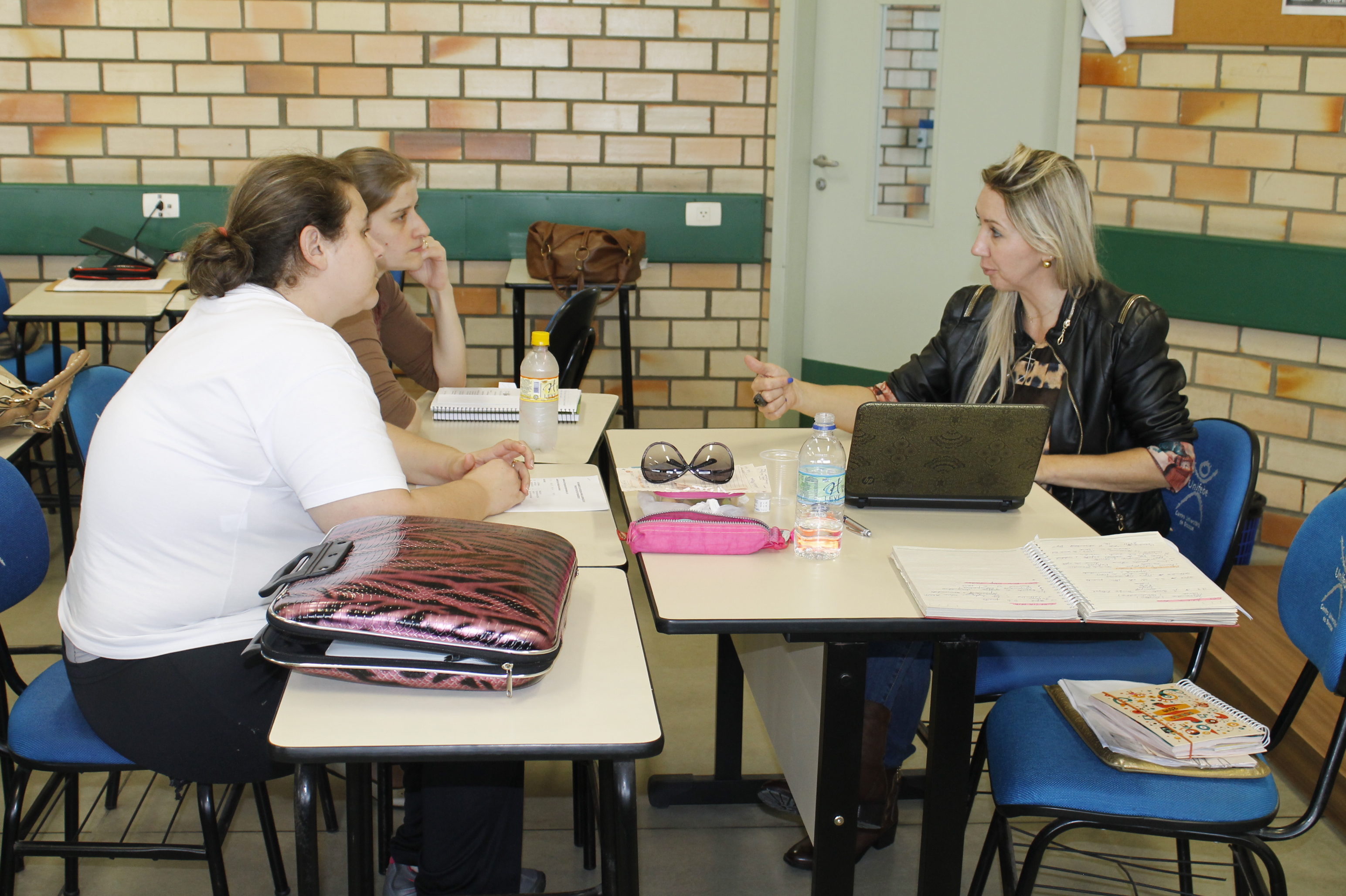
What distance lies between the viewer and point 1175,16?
3.63 metres

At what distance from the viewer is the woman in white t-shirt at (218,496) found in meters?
1.48

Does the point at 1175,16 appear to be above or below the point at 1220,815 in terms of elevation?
above

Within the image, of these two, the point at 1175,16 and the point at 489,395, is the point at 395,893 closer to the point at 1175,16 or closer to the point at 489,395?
the point at 489,395

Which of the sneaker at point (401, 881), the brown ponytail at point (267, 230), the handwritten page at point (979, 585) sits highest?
the brown ponytail at point (267, 230)

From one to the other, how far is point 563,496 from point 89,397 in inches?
36.6

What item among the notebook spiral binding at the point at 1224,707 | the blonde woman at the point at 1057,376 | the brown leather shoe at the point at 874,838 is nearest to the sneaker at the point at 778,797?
the blonde woman at the point at 1057,376

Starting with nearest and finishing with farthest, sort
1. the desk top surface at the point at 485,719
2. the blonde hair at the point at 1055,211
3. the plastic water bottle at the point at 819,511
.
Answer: the desk top surface at the point at 485,719, the plastic water bottle at the point at 819,511, the blonde hair at the point at 1055,211

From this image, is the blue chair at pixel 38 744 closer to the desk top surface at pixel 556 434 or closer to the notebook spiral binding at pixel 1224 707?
the desk top surface at pixel 556 434

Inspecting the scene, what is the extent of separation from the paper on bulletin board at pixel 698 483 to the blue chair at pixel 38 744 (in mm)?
817

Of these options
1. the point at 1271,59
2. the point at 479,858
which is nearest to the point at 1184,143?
the point at 1271,59

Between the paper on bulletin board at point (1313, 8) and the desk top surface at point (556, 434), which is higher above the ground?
the paper on bulletin board at point (1313, 8)

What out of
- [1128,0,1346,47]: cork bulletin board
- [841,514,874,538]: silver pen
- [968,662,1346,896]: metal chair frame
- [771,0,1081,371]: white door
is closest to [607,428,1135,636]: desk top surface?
[841,514,874,538]: silver pen

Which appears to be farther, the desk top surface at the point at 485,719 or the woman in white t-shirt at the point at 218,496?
the woman in white t-shirt at the point at 218,496

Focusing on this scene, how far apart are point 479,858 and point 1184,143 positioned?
321 cm
